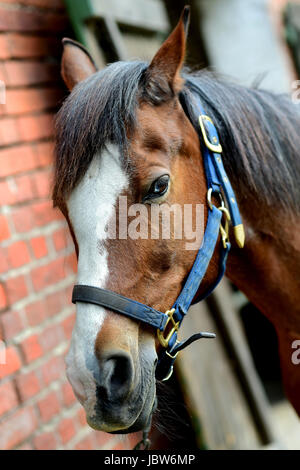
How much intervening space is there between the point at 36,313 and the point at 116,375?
3.09ft

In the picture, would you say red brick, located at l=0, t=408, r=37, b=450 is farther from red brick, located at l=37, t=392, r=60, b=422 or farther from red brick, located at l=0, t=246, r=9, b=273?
red brick, located at l=0, t=246, r=9, b=273

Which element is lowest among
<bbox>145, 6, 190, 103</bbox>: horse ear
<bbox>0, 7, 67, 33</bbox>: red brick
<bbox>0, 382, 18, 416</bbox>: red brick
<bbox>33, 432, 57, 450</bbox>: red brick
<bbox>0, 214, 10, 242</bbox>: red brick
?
<bbox>33, 432, 57, 450</bbox>: red brick

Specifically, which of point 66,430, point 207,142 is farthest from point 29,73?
point 66,430

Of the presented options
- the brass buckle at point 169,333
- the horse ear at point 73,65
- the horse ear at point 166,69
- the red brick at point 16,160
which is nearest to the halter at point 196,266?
the brass buckle at point 169,333

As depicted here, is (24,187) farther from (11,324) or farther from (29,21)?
(29,21)

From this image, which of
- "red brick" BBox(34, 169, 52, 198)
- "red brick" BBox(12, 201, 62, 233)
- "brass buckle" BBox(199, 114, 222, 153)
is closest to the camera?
"brass buckle" BBox(199, 114, 222, 153)

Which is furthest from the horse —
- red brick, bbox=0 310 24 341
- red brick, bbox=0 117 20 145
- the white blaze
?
red brick, bbox=0 310 24 341

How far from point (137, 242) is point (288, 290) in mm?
683

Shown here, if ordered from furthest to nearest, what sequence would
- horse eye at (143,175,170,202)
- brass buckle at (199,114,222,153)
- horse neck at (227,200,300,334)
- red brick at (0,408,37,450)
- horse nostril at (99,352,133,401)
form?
red brick at (0,408,37,450)
horse neck at (227,200,300,334)
brass buckle at (199,114,222,153)
horse eye at (143,175,170,202)
horse nostril at (99,352,133,401)

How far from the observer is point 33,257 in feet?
6.52

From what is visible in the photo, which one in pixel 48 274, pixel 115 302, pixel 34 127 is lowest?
pixel 48 274

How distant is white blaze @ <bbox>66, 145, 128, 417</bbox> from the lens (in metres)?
1.08

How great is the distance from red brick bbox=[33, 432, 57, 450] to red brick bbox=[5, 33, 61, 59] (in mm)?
1579
